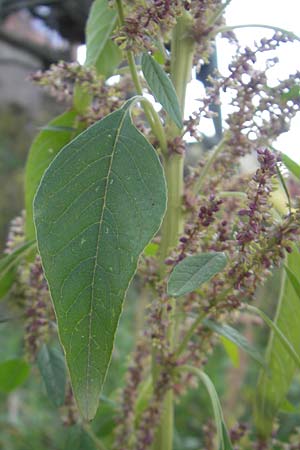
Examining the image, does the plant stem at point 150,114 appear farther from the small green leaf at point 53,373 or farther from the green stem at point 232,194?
the small green leaf at point 53,373

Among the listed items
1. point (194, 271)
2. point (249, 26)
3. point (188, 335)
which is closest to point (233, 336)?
point (188, 335)

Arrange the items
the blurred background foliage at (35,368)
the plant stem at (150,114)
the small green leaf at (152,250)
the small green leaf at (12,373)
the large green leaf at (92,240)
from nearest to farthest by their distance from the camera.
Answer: the large green leaf at (92,240) → the plant stem at (150,114) → the small green leaf at (152,250) → the small green leaf at (12,373) → the blurred background foliage at (35,368)

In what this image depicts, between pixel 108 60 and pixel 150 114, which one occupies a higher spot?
pixel 108 60

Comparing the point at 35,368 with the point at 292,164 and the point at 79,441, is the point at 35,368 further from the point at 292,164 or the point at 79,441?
the point at 292,164

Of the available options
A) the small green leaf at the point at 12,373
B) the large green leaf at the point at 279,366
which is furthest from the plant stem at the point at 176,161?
the small green leaf at the point at 12,373

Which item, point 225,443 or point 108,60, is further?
point 108,60

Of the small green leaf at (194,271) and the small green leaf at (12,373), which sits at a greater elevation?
the small green leaf at (194,271)

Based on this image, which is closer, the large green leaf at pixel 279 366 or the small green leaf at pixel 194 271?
the small green leaf at pixel 194 271
